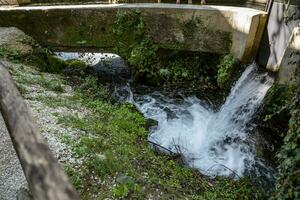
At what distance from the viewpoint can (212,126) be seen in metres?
6.64

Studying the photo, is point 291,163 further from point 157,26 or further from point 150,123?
point 157,26

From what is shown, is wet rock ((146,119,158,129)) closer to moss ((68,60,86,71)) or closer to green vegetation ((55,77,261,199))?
green vegetation ((55,77,261,199))

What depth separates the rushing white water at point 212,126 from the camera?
5621 millimetres

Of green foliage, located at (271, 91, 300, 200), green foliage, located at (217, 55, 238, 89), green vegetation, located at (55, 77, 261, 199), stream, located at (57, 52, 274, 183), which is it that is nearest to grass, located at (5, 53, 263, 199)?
green vegetation, located at (55, 77, 261, 199)

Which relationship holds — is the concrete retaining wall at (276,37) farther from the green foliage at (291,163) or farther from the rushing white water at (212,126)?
the green foliage at (291,163)

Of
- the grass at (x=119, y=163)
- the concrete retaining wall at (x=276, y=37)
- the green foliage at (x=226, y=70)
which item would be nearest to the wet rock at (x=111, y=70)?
the grass at (x=119, y=163)

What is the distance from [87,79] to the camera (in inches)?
295

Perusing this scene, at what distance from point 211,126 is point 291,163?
10.7 ft

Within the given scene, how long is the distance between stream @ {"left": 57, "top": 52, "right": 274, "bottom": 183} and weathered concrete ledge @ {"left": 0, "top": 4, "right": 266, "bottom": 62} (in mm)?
879

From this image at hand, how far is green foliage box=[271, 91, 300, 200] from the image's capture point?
3285 millimetres

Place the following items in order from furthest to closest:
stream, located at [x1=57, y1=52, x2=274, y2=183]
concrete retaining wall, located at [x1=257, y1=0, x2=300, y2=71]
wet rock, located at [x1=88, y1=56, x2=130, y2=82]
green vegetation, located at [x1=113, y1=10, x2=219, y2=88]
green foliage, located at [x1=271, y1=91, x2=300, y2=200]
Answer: wet rock, located at [x1=88, y1=56, x2=130, y2=82]
green vegetation, located at [x1=113, y1=10, x2=219, y2=88]
concrete retaining wall, located at [x1=257, y1=0, x2=300, y2=71]
stream, located at [x1=57, y1=52, x2=274, y2=183]
green foliage, located at [x1=271, y1=91, x2=300, y2=200]

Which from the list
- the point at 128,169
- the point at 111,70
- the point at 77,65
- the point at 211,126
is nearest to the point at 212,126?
the point at 211,126

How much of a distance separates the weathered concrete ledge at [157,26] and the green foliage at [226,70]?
0.19 meters

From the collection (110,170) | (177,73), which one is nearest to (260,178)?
(110,170)
